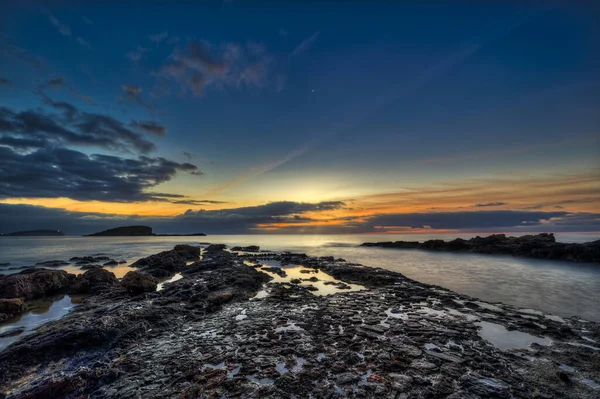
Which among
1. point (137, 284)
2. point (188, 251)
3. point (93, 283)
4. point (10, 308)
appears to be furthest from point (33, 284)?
point (188, 251)

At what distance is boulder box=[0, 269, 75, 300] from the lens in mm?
15461

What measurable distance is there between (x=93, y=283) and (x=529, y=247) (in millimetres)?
58712

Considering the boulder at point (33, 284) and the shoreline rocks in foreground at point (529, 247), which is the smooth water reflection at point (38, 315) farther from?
the shoreline rocks in foreground at point (529, 247)

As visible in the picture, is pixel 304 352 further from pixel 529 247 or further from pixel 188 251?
pixel 529 247

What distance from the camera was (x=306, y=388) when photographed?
6199 millimetres

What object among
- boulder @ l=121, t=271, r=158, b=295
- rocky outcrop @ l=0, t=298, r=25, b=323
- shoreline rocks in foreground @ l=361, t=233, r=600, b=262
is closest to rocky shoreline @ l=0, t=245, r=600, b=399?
boulder @ l=121, t=271, r=158, b=295

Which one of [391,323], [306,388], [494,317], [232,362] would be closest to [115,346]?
[232,362]

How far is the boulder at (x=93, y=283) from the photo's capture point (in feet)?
58.3

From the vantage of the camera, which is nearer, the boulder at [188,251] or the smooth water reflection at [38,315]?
the smooth water reflection at [38,315]

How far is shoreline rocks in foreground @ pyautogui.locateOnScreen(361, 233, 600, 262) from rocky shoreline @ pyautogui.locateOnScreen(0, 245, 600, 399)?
1280 inches

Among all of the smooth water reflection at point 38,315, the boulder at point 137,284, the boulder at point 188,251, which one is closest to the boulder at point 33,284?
the smooth water reflection at point 38,315

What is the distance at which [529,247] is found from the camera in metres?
40.7

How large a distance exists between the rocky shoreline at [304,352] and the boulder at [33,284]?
19.7 ft

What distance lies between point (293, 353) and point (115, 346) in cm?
642
